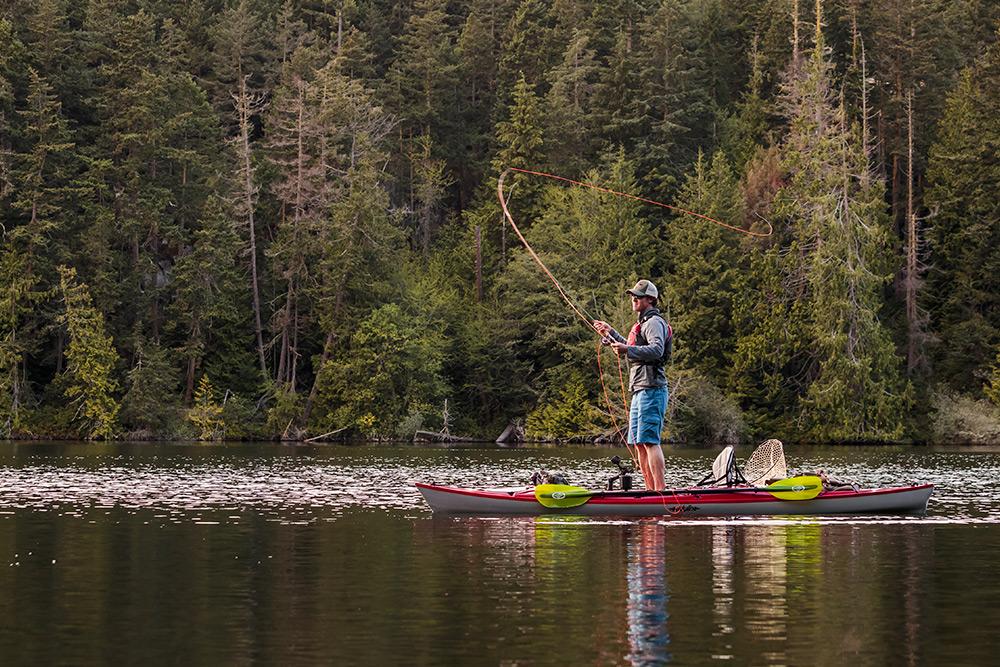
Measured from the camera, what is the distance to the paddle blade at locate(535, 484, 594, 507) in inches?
973

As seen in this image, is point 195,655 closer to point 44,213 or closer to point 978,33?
point 44,213

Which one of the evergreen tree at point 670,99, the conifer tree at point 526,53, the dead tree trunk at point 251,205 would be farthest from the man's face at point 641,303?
the conifer tree at point 526,53

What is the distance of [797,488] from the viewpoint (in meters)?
25.2

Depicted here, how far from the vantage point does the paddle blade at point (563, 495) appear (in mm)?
24719

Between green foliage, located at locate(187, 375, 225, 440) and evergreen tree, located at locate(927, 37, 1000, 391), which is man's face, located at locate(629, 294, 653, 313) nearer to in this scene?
green foliage, located at locate(187, 375, 225, 440)

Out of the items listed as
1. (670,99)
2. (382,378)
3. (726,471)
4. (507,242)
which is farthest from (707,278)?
(726,471)

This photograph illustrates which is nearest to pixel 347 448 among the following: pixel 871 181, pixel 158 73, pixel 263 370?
pixel 263 370

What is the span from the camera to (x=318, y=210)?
8131 cm

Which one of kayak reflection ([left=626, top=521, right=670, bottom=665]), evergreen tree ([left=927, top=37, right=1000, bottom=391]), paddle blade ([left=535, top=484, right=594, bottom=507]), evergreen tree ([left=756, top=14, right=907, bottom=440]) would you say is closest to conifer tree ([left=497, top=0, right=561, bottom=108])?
evergreen tree ([left=756, top=14, right=907, bottom=440])

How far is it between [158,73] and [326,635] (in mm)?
70554

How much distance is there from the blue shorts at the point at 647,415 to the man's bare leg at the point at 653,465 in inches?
4.9

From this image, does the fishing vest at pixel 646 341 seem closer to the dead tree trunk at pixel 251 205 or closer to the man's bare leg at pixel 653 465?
the man's bare leg at pixel 653 465

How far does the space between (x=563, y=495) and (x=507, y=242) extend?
63.5m

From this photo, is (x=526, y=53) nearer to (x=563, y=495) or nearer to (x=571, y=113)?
(x=571, y=113)
